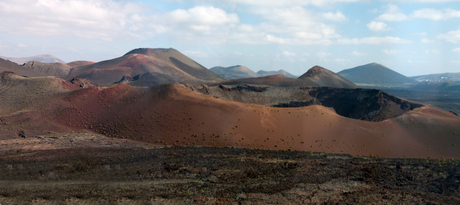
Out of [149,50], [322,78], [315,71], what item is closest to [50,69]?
[149,50]

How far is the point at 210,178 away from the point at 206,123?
34.9ft

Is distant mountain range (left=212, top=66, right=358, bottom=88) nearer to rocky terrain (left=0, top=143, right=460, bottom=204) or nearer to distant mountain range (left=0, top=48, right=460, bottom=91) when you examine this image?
distant mountain range (left=0, top=48, right=460, bottom=91)

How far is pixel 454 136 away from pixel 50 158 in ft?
119

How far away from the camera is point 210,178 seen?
14695 mm

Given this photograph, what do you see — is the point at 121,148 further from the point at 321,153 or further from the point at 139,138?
the point at 321,153

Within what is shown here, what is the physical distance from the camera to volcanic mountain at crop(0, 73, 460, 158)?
2295cm

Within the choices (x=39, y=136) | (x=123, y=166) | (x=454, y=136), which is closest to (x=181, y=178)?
(x=123, y=166)

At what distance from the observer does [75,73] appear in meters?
103

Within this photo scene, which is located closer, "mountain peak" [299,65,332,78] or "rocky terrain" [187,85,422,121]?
"rocky terrain" [187,85,422,121]

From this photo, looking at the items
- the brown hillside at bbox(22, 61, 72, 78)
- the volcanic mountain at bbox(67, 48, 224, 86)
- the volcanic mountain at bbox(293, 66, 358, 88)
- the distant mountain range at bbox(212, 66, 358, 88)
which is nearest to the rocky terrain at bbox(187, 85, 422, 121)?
the distant mountain range at bbox(212, 66, 358, 88)

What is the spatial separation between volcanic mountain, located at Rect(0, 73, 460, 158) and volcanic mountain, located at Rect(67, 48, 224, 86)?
161ft

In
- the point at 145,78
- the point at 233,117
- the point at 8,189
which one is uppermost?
the point at 145,78

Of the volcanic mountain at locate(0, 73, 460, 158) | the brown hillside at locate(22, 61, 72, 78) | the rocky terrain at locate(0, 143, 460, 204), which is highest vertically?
the brown hillside at locate(22, 61, 72, 78)

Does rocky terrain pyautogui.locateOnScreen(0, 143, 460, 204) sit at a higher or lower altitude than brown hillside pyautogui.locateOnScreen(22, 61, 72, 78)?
lower
